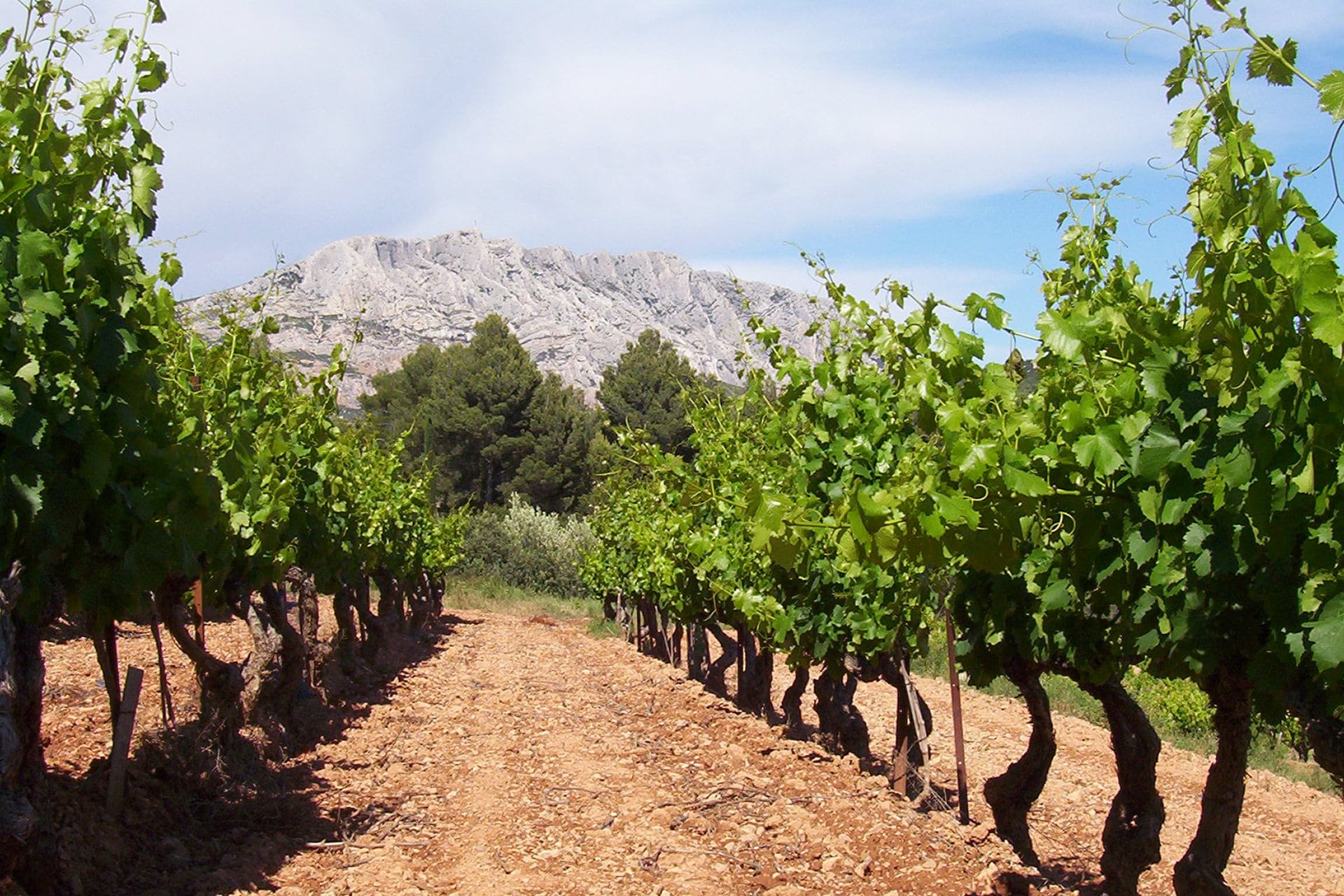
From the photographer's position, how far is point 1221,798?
3.80 m

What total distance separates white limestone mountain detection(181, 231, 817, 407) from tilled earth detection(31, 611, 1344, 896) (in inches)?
3724

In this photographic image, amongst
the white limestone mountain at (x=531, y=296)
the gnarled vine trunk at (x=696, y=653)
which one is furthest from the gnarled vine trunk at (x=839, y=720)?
the white limestone mountain at (x=531, y=296)

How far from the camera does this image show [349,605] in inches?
510

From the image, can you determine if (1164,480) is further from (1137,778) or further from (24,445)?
(24,445)

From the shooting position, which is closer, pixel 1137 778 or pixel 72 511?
pixel 72 511

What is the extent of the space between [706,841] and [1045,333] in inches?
141

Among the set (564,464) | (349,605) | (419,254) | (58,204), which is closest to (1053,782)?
(349,605)

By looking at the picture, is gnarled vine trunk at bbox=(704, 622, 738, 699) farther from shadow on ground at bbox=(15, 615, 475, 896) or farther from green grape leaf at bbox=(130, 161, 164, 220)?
green grape leaf at bbox=(130, 161, 164, 220)

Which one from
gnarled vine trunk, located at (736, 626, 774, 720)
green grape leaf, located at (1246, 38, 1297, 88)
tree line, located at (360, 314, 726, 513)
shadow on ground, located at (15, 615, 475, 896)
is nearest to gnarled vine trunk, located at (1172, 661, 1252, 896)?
green grape leaf, located at (1246, 38, 1297, 88)

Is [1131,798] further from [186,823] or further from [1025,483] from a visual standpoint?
[186,823]

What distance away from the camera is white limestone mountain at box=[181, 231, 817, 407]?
12325cm

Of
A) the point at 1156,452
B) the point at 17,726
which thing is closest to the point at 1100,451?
the point at 1156,452

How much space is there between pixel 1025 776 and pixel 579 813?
2.65 m

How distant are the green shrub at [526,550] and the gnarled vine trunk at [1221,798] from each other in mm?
29754
